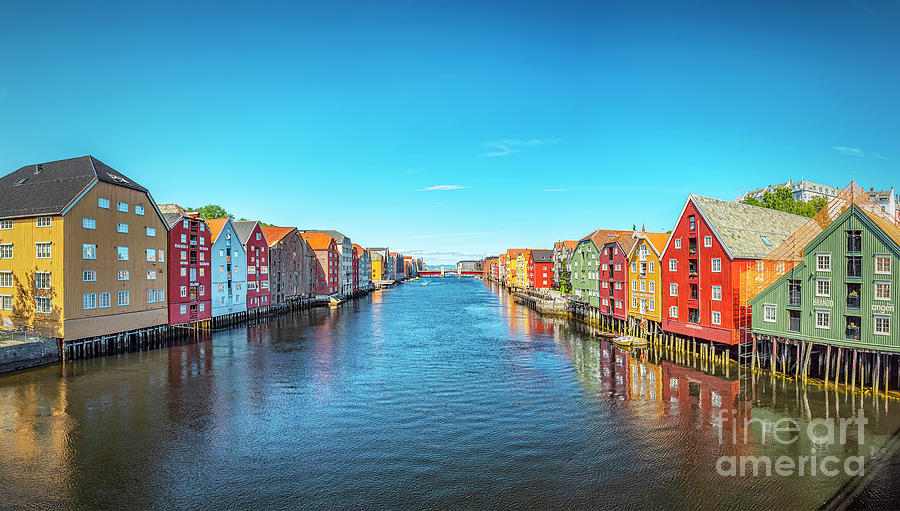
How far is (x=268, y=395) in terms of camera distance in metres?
31.5

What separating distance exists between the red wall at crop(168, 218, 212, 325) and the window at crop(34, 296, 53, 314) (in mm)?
13152

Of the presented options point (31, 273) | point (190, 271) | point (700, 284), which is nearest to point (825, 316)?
point (700, 284)

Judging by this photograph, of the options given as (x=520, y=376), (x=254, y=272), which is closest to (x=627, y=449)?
(x=520, y=376)

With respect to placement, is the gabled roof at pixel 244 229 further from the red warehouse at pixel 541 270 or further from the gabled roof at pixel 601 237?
the red warehouse at pixel 541 270

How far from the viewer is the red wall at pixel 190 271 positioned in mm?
53812

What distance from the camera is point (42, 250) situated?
41.0 m

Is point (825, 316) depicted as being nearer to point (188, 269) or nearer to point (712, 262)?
point (712, 262)

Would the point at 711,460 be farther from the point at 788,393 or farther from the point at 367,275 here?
the point at 367,275

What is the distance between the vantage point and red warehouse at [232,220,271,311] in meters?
72.2

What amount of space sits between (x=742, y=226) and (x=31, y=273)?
6366cm

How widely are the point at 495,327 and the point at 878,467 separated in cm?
4907

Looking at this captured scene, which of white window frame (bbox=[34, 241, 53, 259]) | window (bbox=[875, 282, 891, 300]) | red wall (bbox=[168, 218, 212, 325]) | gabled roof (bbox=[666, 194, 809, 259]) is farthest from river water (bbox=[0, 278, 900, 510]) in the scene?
red wall (bbox=[168, 218, 212, 325])

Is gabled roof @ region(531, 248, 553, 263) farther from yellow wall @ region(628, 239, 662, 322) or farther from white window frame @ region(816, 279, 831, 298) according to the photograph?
white window frame @ region(816, 279, 831, 298)

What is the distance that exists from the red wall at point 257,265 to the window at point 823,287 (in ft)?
222
